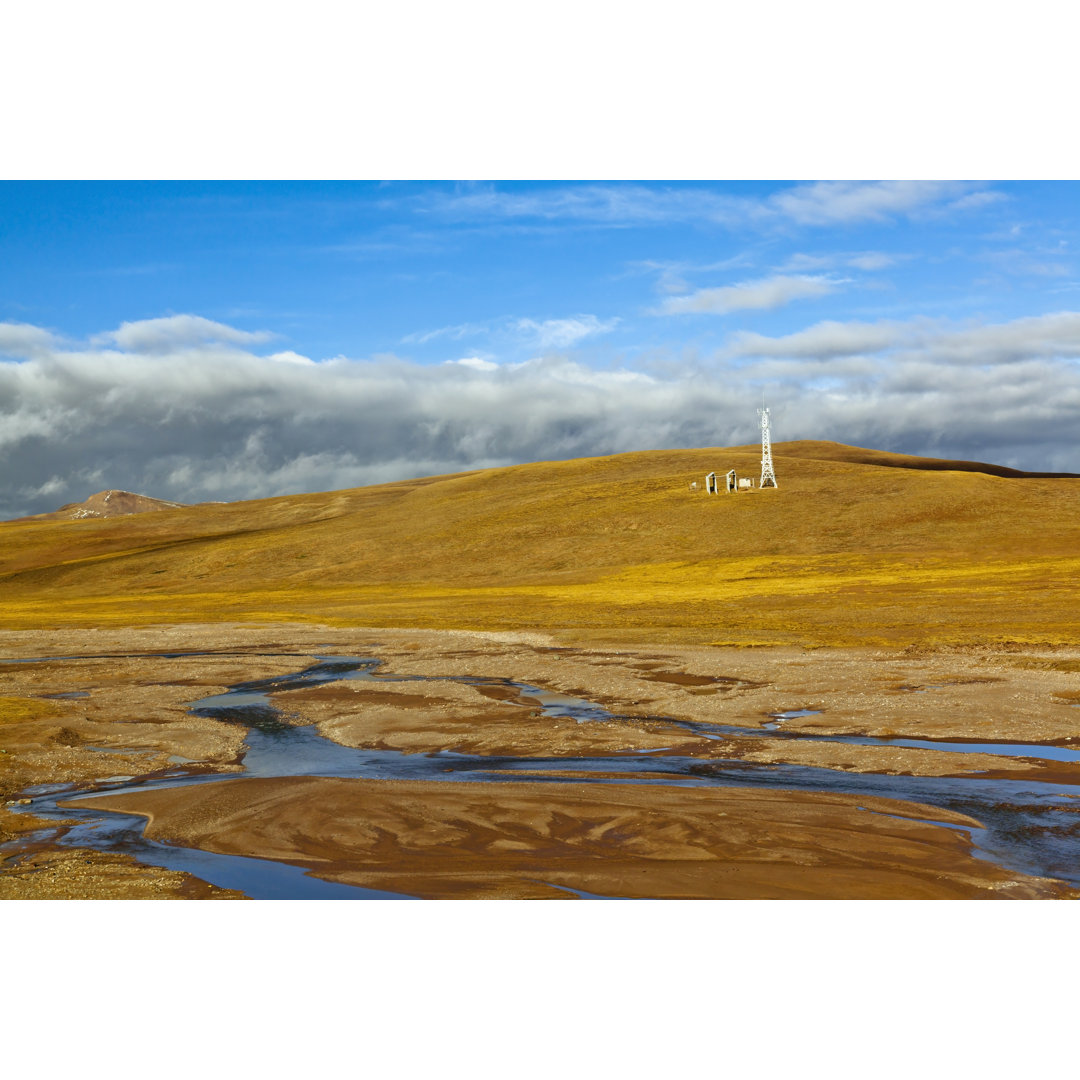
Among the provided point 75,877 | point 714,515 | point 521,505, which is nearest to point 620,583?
point 714,515

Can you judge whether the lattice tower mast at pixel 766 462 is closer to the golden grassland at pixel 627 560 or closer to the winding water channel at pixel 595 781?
→ the golden grassland at pixel 627 560

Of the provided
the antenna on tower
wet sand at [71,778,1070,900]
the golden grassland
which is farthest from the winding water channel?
the antenna on tower

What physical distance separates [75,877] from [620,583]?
65078 millimetres

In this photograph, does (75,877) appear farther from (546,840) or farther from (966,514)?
(966,514)

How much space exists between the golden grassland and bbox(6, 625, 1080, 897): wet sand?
873 cm

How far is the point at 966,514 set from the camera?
8931 cm

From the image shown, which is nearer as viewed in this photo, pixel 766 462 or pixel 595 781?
pixel 595 781

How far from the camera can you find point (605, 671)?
32.2 metres

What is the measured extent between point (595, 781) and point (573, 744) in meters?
3.39

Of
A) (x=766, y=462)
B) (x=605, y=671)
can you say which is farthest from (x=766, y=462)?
(x=605, y=671)

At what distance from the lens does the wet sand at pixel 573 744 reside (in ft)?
40.5

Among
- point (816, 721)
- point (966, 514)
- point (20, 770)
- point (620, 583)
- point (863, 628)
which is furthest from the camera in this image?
point (966, 514)

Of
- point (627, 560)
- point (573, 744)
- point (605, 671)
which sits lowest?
point (605, 671)

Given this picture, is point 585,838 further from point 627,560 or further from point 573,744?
point 627,560
